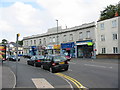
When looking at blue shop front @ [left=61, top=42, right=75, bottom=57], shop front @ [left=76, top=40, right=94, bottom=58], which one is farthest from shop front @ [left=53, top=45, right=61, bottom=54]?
shop front @ [left=76, top=40, right=94, bottom=58]

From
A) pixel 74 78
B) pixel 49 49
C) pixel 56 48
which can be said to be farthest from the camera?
pixel 49 49

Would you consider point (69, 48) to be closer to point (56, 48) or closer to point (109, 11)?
point (56, 48)

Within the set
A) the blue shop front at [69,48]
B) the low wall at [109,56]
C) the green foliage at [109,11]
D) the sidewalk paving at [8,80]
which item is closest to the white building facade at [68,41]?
the blue shop front at [69,48]

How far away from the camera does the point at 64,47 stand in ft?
175

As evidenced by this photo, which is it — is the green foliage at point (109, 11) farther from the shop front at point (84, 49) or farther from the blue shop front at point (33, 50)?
the blue shop front at point (33, 50)

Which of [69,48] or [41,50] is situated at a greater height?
[69,48]

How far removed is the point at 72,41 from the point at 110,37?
12881 mm

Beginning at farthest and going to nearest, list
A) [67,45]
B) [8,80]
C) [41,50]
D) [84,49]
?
[41,50], [67,45], [84,49], [8,80]

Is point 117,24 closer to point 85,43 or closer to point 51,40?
point 85,43

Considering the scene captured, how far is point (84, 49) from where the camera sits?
1827 inches

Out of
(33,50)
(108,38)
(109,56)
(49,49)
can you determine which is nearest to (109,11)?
(108,38)

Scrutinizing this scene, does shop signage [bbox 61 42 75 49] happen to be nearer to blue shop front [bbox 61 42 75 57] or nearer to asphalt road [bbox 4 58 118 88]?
blue shop front [bbox 61 42 75 57]

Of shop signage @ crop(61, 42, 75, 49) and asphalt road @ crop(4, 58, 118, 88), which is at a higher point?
shop signage @ crop(61, 42, 75, 49)

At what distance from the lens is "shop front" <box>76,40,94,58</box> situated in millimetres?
43938
